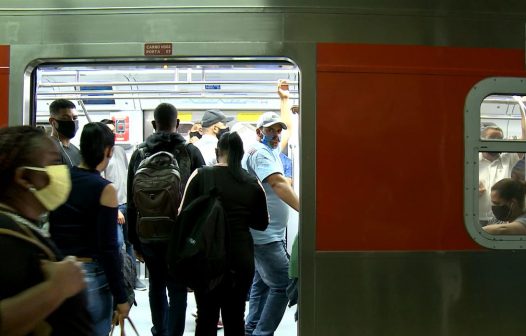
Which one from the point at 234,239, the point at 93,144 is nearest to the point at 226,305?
the point at 234,239

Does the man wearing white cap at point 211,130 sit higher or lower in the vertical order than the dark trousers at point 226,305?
higher

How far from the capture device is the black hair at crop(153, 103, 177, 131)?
11.5ft

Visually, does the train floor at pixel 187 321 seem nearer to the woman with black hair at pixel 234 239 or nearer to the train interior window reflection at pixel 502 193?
the woman with black hair at pixel 234 239

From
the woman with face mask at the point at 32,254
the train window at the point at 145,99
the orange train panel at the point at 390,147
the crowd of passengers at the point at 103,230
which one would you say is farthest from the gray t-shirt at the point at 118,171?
the woman with face mask at the point at 32,254

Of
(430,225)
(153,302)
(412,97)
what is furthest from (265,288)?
(412,97)

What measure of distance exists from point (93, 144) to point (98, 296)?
27.8 inches

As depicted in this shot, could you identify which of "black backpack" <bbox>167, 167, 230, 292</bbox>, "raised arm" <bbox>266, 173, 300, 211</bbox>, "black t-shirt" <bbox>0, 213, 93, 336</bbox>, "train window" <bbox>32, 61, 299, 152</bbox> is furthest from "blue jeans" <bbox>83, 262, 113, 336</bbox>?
"train window" <bbox>32, 61, 299, 152</bbox>

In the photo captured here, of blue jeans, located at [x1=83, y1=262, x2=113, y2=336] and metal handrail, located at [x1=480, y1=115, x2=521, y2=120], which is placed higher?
metal handrail, located at [x1=480, y1=115, x2=521, y2=120]

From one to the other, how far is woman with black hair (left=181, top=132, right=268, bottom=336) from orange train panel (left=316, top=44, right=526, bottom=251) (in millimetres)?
499

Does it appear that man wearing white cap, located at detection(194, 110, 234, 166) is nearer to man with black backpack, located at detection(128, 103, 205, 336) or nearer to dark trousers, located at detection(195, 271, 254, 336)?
man with black backpack, located at detection(128, 103, 205, 336)

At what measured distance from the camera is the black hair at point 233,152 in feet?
10.3

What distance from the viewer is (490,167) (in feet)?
9.46

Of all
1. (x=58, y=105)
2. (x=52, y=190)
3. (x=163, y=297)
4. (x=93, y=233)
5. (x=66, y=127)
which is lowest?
(x=163, y=297)

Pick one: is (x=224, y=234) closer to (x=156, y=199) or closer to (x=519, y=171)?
(x=156, y=199)
